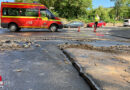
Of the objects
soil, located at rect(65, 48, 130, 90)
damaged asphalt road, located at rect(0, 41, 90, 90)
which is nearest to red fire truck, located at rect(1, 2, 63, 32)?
damaged asphalt road, located at rect(0, 41, 90, 90)

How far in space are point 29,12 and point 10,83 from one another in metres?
13.3

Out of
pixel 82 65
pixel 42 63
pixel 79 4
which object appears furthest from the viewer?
pixel 79 4

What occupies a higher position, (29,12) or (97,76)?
(29,12)

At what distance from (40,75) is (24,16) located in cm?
1300

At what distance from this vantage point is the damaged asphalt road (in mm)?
2636

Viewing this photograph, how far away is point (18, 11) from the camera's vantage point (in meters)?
15.2

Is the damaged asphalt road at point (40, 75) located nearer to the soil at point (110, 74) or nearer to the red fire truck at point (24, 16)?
the soil at point (110, 74)

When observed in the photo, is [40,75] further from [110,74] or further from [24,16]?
[24,16]

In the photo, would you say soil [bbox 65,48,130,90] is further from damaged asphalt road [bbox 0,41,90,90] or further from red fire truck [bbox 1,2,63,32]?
red fire truck [bbox 1,2,63,32]

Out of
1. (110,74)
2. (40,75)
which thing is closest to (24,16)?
(40,75)

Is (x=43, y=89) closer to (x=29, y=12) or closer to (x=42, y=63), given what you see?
(x=42, y=63)

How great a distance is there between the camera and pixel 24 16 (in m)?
15.3

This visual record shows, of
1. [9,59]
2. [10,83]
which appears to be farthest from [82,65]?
[9,59]

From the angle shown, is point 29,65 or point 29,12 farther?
point 29,12
